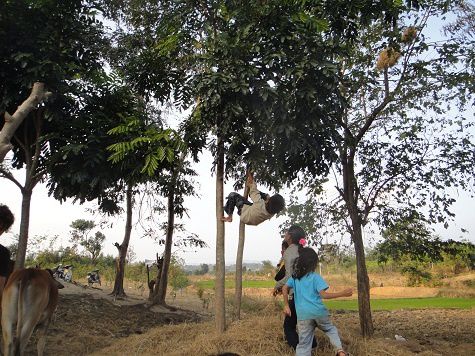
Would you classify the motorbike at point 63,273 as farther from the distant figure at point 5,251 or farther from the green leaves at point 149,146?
the distant figure at point 5,251

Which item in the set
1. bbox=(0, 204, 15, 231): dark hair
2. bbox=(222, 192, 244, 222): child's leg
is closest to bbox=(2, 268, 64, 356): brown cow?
bbox=(0, 204, 15, 231): dark hair

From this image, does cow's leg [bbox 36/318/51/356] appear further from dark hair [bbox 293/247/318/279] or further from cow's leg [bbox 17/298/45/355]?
dark hair [bbox 293/247/318/279]

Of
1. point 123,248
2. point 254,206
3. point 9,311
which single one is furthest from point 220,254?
point 123,248

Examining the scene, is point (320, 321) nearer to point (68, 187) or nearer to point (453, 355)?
point (453, 355)

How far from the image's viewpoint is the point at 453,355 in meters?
8.45

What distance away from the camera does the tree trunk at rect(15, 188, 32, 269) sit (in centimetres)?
856

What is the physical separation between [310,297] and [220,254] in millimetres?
2168

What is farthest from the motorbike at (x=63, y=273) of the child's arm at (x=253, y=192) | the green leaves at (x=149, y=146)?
the child's arm at (x=253, y=192)

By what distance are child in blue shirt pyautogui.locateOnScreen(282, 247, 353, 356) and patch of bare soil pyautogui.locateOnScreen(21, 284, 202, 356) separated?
4.25 meters

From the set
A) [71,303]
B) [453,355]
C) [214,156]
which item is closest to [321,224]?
[453,355]

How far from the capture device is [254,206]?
6.31m

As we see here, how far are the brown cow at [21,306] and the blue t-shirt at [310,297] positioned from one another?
3379 millimetres

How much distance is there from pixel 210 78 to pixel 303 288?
10.1ft

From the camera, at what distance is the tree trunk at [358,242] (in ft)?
32.1
